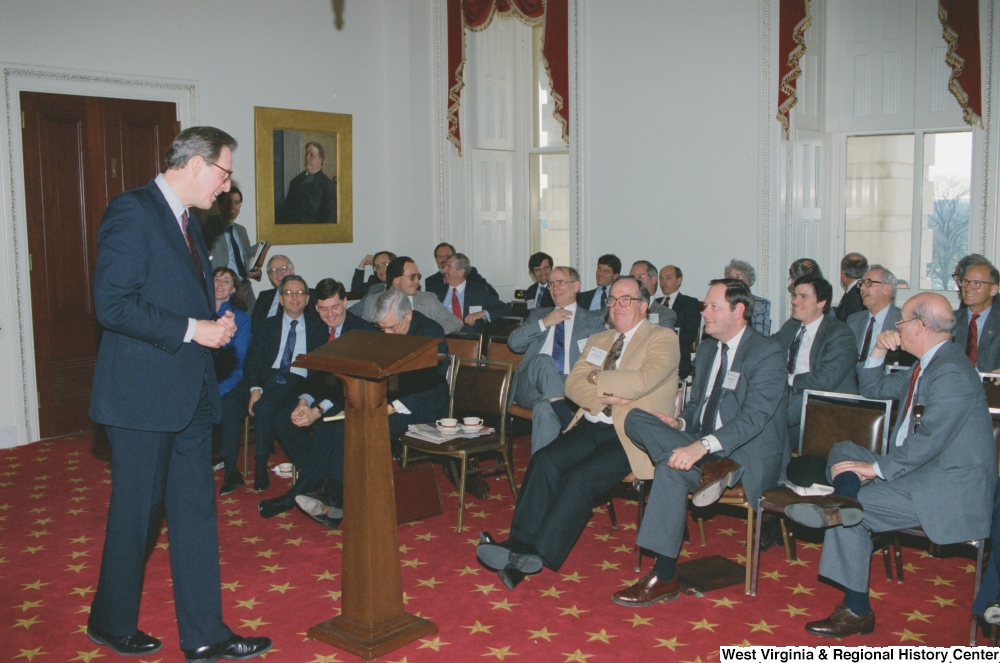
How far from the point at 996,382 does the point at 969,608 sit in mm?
1627

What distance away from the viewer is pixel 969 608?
378 cm

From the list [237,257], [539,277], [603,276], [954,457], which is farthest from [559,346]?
[237,257]

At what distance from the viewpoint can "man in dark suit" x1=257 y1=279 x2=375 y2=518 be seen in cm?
509

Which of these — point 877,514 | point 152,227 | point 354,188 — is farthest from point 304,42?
point 877,514

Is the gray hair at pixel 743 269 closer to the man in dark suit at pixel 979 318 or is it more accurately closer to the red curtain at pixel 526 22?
the man in dark suit at pixel 979 318

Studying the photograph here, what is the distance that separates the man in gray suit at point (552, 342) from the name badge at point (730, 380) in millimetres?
1118

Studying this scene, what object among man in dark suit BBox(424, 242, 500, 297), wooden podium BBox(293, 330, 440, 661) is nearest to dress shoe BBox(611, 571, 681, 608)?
wooden podium BBox(293, 330, 440, 661)

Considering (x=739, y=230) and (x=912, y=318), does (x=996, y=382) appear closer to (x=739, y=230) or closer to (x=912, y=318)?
(x=912, y=318)

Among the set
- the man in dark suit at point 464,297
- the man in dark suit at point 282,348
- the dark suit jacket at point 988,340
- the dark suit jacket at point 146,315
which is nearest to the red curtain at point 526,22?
the man in dark suit at point 464,297

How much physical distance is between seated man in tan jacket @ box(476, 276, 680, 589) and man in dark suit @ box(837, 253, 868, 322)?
272 centimetres

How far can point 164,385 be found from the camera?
120 inches

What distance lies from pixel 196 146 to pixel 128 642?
1750 mm

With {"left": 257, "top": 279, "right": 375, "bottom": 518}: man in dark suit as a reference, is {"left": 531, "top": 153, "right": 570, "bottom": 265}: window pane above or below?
above

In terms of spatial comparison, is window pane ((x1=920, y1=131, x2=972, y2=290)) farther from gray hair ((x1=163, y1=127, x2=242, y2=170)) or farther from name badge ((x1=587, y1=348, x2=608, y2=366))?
gray hair ((x1=163, y1=127, x2=242, y2=170))
